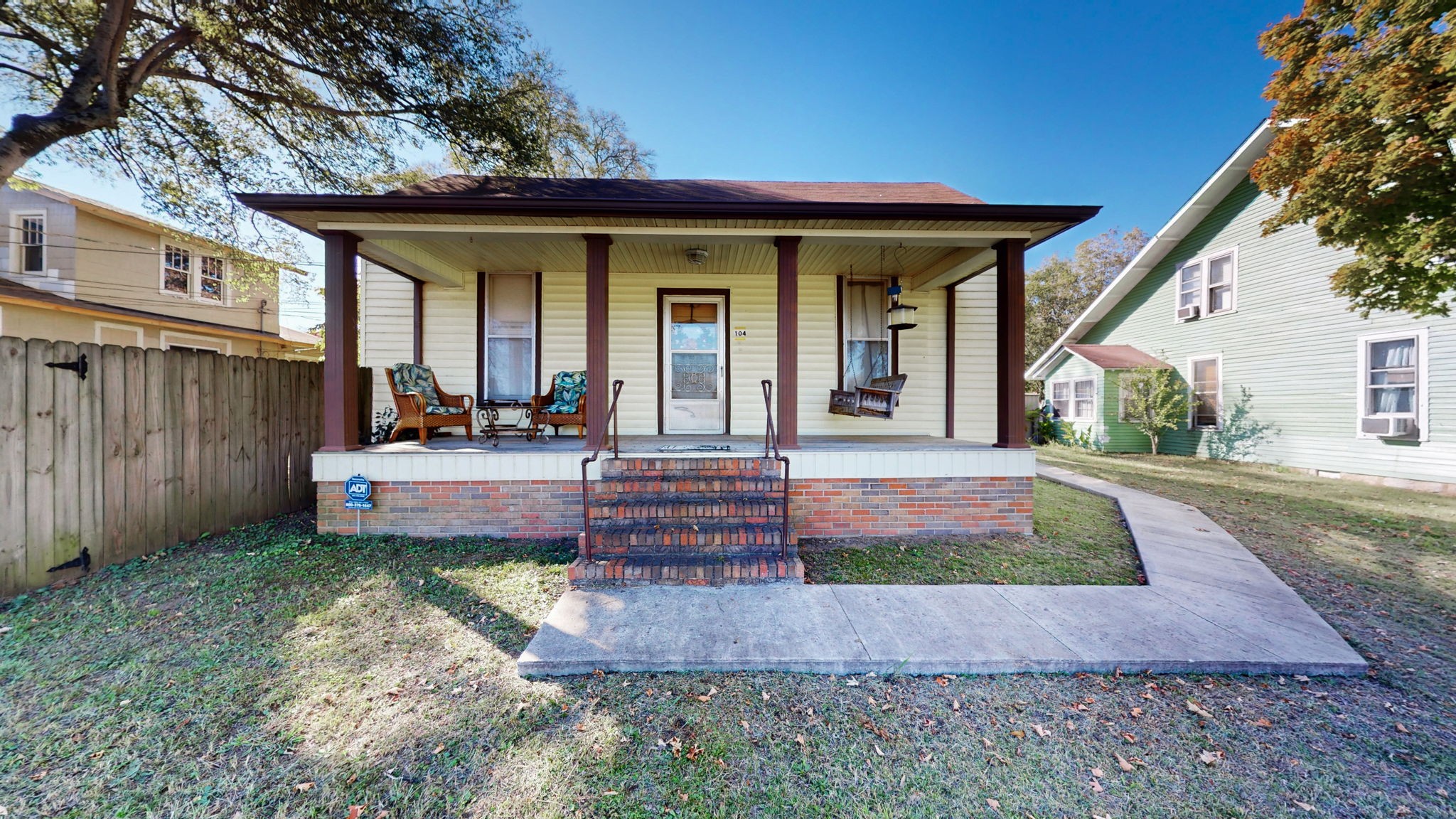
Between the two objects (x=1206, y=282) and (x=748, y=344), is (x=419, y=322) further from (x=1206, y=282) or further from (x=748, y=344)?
(x=1206, y=282)

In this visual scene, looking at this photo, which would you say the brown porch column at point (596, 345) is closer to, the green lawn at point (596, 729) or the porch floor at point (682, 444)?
the porch floor at point (682, 444)

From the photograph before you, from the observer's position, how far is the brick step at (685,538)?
382 centimetres

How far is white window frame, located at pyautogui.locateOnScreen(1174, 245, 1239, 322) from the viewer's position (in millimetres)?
10273

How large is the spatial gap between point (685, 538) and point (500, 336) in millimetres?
4587

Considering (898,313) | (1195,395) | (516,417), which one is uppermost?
(898,313)

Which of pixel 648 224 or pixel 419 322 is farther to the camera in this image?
pixel 419 322

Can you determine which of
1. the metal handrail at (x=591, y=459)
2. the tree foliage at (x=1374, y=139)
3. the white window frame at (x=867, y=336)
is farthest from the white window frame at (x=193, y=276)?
the tree foliage at (x=1374, y=139)

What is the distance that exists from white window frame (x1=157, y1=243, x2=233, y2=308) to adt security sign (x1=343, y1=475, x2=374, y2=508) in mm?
10047

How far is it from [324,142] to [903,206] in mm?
8557

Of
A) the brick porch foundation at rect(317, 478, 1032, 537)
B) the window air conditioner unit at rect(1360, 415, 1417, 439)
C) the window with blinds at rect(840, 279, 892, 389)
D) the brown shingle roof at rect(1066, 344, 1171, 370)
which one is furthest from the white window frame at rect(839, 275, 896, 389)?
the window air conditioner unit at rect(1360, 415, 1417, 439)

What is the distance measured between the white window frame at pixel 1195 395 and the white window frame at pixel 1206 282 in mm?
931

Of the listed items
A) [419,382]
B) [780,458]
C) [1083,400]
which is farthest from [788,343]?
[1083,400]

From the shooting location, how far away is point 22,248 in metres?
9.55

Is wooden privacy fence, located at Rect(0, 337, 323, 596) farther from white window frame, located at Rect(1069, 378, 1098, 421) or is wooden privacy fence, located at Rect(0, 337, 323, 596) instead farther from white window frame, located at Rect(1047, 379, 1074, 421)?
white window frame, located at Rect(1047, 379, 1074, 421)
